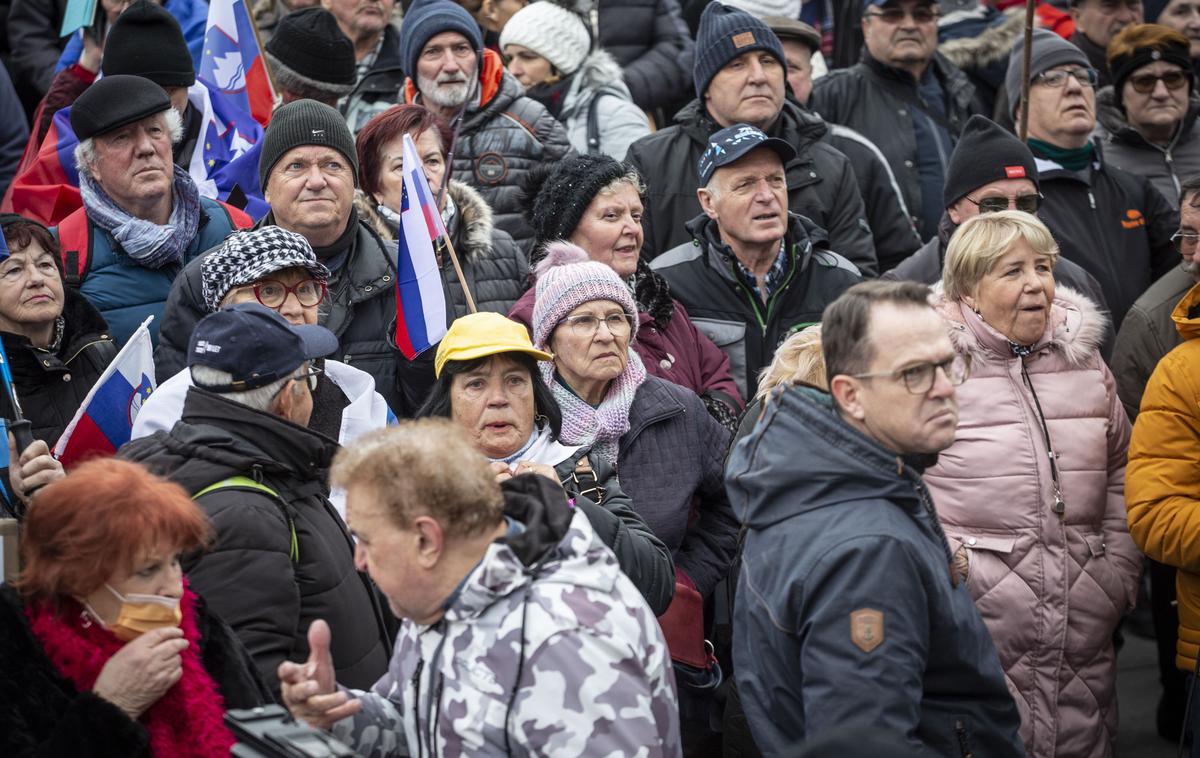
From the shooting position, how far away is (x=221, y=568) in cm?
366

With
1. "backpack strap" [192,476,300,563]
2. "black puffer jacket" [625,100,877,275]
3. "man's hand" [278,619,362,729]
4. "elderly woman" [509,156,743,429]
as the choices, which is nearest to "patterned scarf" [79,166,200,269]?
"elderly woman" [509,156,743,429]

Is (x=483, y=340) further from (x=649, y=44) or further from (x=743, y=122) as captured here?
(x=649, y=44)

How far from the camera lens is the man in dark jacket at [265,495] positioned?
3.67 meters

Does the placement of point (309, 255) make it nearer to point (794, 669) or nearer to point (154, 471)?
point (154, 471)

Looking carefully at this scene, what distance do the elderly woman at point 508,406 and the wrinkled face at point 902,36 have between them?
4.37 m

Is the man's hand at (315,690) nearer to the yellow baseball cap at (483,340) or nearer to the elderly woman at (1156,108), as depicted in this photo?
the yellow baseball cap at (483,340)

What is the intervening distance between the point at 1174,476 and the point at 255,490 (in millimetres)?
3124

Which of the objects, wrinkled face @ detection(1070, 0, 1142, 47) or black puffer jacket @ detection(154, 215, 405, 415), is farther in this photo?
wrinkled face @ detection(1070, 0, 1142, 47)

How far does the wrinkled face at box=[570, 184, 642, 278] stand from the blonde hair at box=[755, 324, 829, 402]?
1266 millimetres

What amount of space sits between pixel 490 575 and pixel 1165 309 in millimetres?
3977

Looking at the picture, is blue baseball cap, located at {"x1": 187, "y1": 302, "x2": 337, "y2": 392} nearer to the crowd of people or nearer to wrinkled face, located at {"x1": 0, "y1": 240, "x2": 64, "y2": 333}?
the crowd of people

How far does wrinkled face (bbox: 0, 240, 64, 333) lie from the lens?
16.9ft

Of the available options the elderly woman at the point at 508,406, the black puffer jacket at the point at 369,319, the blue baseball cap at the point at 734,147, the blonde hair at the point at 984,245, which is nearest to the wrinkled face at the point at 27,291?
the black puffer jacket at the point at 369,319

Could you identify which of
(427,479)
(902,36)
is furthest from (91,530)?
(902,36)
